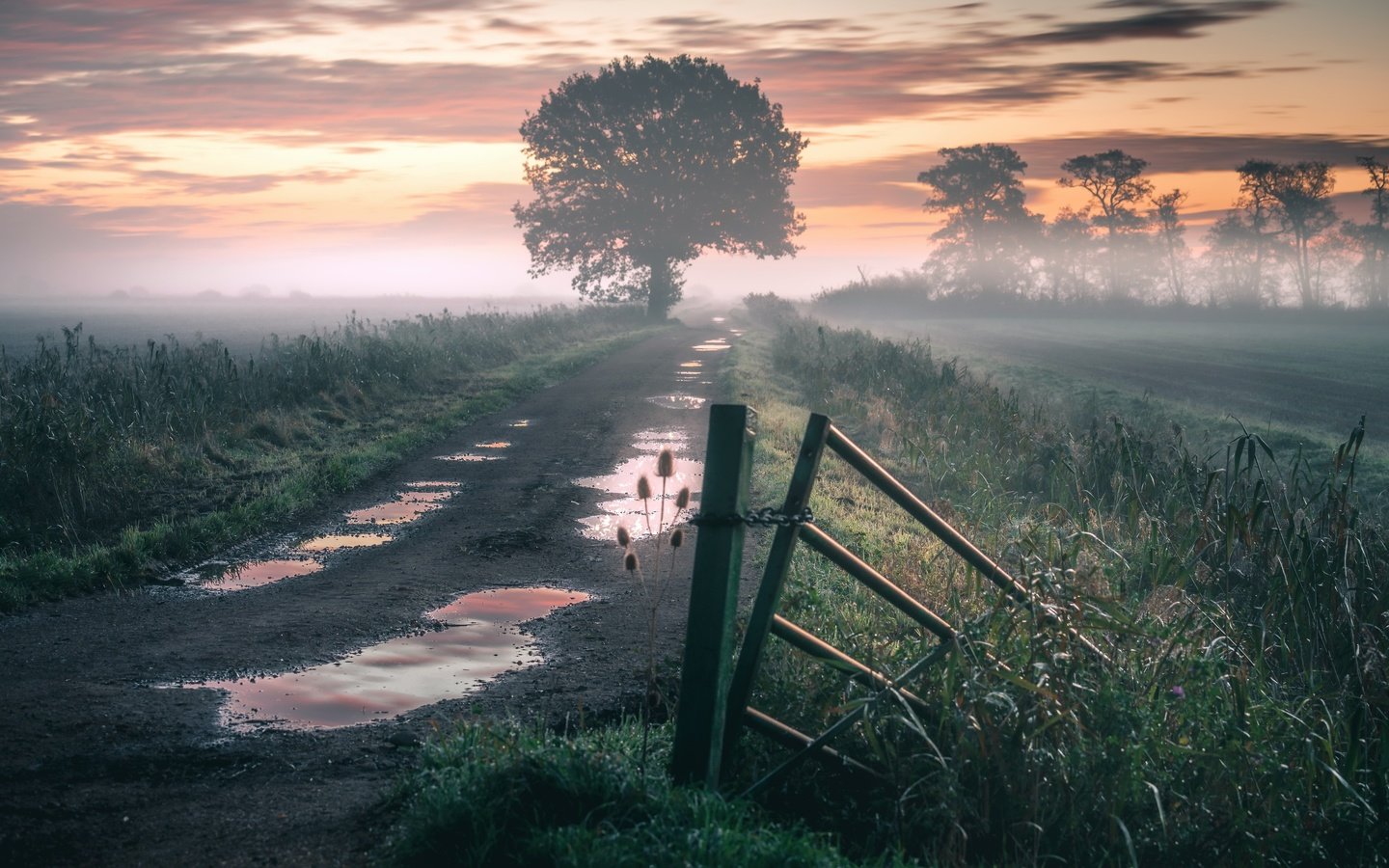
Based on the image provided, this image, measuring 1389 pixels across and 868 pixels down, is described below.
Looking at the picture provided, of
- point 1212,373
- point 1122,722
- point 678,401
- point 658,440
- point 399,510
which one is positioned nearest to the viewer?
point 1122,722

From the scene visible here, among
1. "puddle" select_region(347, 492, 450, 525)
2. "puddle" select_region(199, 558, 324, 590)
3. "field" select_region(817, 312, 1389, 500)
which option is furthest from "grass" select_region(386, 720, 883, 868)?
"puddle" select_region(347, 492, 450, 525)

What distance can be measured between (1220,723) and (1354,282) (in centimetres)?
8054

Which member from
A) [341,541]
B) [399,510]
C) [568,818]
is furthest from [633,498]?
[568,818]

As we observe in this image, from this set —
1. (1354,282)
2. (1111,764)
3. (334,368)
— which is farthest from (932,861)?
(1354,282)

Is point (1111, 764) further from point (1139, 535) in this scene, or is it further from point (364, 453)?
point (364, 453)

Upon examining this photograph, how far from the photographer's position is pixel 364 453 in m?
12.5

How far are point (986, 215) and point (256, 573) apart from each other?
226 feet

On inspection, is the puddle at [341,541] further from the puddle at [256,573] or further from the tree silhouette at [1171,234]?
the tree silhouette at [1171,234]

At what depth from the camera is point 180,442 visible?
1185 centimetres

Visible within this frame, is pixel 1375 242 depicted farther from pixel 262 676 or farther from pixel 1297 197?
pixel 262 676

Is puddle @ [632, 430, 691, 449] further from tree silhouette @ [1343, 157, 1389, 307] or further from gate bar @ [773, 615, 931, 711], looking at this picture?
tree silhouette @ [1343, 157, 1389, 307]

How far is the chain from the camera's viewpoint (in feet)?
11.8

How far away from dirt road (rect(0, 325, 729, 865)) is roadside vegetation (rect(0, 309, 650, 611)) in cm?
60

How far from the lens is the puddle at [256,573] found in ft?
24.7
